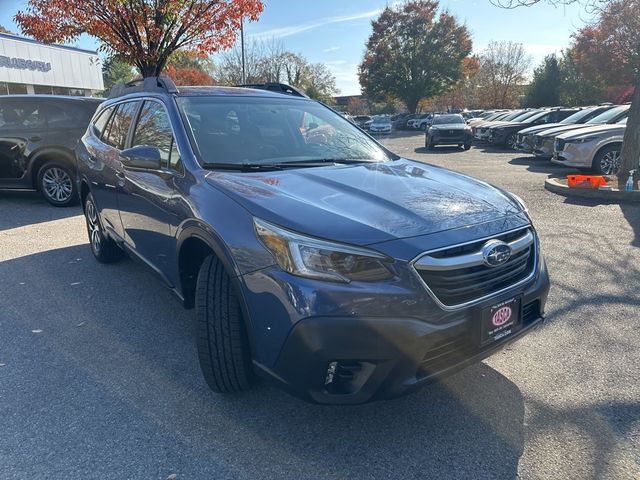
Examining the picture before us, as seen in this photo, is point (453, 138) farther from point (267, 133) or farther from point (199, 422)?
point (199, 422)

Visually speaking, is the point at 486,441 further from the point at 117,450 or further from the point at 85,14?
the point at 85,14

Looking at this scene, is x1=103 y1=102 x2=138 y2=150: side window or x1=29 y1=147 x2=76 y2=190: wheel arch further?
x1=29 y1=147 x2=76 y2=190: wheel arch

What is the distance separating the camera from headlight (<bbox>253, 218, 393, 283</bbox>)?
2.14 metres

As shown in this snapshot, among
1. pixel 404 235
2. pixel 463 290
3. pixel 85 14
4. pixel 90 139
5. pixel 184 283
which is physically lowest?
pixel 184 283

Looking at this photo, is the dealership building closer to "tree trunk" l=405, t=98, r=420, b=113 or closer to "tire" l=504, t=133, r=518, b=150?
"tire" l=504, t=133, r=518, b=150

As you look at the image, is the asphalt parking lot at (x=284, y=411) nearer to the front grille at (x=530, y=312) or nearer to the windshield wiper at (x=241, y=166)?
the front grille at (x=530, y=312)

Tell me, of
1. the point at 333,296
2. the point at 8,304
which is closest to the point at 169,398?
the point at 333,296

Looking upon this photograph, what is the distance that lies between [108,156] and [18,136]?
4956 millimetres

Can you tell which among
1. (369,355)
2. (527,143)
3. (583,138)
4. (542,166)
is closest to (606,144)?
(583,138)

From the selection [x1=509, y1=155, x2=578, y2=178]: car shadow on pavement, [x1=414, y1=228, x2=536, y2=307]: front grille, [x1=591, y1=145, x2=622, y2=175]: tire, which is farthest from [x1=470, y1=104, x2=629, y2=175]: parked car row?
[x1=414, y1=228, x2=536, y2=307]: front grille

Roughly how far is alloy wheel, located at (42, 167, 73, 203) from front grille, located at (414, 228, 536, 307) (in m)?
7.96

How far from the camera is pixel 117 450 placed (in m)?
2.40

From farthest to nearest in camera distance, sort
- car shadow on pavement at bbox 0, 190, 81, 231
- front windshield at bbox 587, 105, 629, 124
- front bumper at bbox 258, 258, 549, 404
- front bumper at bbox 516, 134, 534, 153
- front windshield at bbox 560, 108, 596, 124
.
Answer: front windshield at bbox 560, 108, 596, 124, front bumper at bbox 516, 134, 534, 153, front windshield at bbox 587, 105, 629, 124, car shadow on pavement at bbox 0, 190, 81, 231, front bumper at bbox 258, 258, 549, 404

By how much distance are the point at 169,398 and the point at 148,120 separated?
2.12 meters
